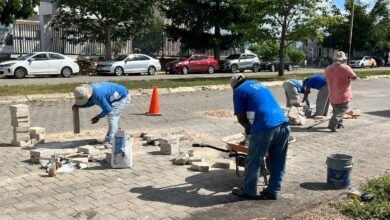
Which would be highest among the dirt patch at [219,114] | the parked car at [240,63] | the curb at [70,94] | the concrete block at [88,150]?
the parked car at [240,63]

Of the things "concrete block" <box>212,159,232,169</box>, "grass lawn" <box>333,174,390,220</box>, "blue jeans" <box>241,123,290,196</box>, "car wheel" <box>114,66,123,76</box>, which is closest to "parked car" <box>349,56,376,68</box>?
"car wheel" <box>114,66,123,76</box>

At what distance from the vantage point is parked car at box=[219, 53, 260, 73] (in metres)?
37.5

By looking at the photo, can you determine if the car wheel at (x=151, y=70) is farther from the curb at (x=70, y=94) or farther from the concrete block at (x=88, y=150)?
the concrete block at (x=88, y=150)

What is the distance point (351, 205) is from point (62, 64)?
77.0 ft

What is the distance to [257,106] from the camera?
5.82 meters

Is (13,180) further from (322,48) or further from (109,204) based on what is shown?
(322,48)

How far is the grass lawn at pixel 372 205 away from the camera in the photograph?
18.1 ft

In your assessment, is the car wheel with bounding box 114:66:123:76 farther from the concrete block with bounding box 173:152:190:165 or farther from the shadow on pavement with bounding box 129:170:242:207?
the shadow on pavement with bounding box 129:170:242:207

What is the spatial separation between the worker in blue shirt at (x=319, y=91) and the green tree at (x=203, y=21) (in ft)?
83.4

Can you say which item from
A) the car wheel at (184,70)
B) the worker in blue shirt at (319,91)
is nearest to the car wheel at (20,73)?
the car wheel at (184,70)

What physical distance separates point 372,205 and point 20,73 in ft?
75.6

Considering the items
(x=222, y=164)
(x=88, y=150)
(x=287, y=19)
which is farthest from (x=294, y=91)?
(x=287, y=19)

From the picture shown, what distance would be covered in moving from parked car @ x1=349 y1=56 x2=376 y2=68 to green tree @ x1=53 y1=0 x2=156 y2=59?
27079 millimetres

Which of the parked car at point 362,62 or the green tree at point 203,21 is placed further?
the parked car at point 362,62
